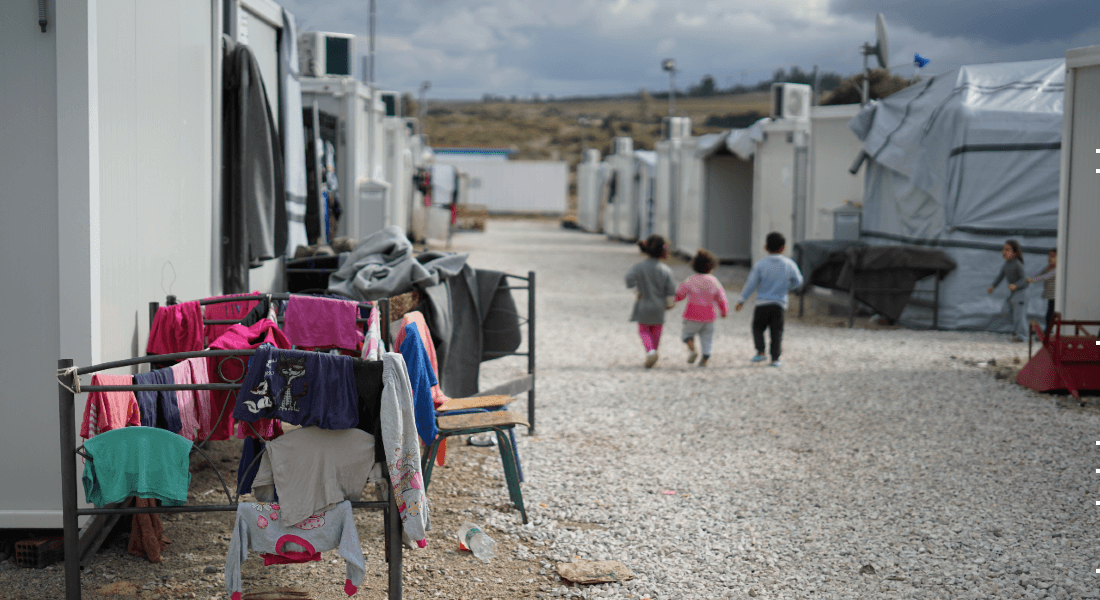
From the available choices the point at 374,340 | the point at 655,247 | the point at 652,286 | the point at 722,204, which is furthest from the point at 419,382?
the point at 722,204

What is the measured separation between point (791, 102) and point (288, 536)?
1313 cm

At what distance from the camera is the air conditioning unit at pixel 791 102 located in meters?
14.6

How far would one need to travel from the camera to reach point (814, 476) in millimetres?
5070

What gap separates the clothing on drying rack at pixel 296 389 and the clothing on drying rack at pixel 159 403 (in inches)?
19.4

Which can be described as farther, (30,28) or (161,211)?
(161,211)

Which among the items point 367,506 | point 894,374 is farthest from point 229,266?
point 894,374

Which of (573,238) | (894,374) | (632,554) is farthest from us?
(573,238)

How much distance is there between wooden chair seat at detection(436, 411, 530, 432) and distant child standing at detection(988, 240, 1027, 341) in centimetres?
713

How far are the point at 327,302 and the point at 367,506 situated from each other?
127 cm

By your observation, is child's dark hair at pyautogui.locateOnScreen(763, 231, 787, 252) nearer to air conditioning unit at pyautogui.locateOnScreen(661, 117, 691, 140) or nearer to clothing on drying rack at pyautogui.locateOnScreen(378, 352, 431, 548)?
clothing on drying rack at pyautogui.locateOnScreen(378, 352, 431, 548)

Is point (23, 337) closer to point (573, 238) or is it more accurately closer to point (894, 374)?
point (894, 374)

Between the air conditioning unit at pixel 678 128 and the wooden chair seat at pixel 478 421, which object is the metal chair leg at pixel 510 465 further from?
the air conditioning unit at pixel 678 128

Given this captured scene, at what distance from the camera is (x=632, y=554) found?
395 cm

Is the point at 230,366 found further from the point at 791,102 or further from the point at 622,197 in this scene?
the point at 622,197
